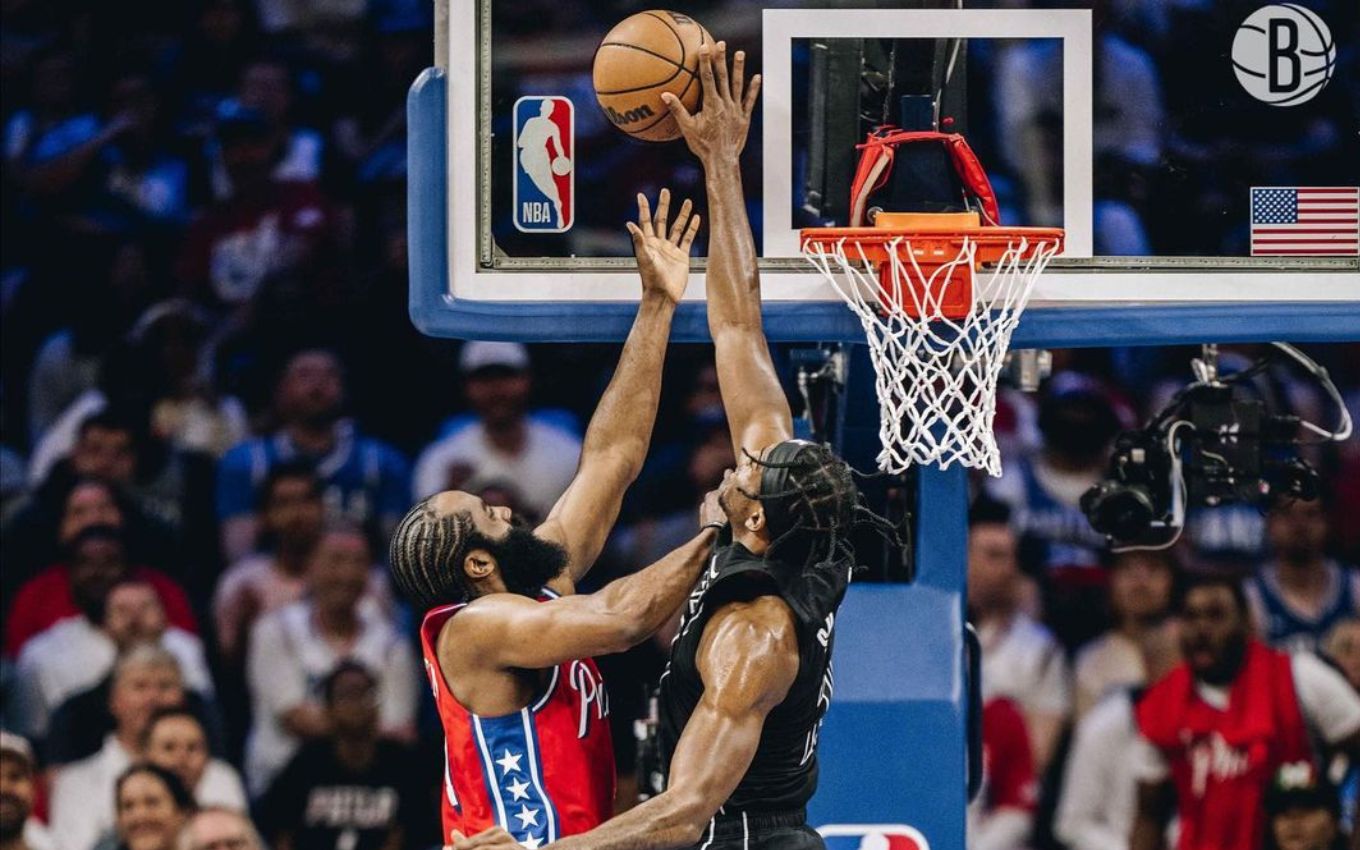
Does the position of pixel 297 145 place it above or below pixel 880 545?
above

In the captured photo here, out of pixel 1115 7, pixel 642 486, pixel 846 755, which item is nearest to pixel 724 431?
pixel 642 486

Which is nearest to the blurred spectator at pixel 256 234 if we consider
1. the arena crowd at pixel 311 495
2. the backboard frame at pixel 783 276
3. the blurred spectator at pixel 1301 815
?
the arena crowd at pixel 311 495

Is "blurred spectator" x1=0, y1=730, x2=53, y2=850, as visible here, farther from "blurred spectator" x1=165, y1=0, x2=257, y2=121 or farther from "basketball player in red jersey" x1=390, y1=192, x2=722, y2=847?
"basketball player in red jersey" x1=390, y1=192, x2=722, y2=847

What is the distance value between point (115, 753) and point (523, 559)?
11.2 ft

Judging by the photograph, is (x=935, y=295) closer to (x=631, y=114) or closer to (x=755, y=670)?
(x=631, y=114)

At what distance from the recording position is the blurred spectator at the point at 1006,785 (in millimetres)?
6965

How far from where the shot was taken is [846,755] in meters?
4.97

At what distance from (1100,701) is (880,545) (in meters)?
2.03

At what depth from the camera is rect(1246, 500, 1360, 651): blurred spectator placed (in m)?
7.05

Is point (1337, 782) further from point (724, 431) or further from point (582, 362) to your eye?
point (582, 362)

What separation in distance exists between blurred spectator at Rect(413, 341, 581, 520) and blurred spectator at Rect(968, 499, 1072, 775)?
1.59 metres

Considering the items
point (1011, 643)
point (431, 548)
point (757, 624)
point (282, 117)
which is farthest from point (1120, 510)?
point (282, 117)

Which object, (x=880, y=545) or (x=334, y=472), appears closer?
(x=880, y=545)

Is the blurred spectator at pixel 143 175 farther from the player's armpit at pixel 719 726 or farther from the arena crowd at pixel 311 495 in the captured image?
the player's armpit at pixel 719 726
